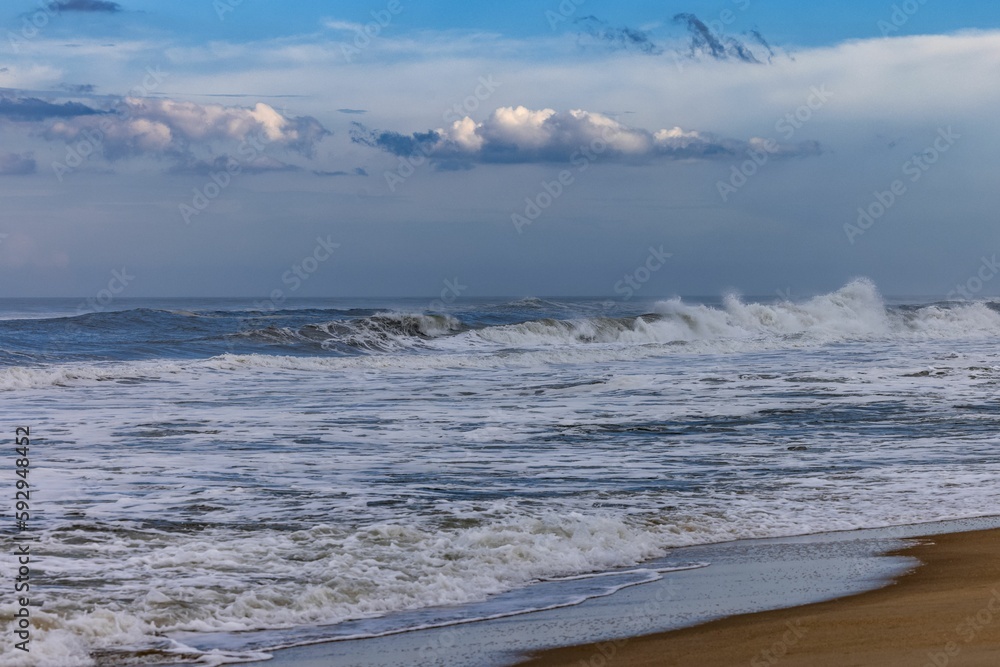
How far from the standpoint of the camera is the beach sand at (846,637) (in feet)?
14.5

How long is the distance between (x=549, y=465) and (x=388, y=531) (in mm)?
3420

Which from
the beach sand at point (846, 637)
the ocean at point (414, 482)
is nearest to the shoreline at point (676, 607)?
the beach sand at point (846, 637)

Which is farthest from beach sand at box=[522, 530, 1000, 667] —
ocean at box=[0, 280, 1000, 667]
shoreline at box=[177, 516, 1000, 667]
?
ocean at box=[0, 280, 1000, 667]

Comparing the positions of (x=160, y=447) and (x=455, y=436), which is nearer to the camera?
(x=160, y=447)

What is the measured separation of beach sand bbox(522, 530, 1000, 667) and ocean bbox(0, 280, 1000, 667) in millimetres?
965

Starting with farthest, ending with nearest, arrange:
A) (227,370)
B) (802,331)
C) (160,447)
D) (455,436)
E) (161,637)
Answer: (802,331) → (227,370) → (455,436) → (160,447) → (161,637)

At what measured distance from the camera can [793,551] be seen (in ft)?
22.3

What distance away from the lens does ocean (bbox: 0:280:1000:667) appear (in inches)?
→ 215

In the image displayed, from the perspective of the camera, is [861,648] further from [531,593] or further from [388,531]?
[388,531]

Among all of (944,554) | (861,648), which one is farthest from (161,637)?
(944,554)

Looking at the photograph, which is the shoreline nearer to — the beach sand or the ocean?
the beach sand

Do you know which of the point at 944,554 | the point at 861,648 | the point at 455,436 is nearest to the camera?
the point at 861,648

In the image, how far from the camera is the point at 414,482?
29.2 feet

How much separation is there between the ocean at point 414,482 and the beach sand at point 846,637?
965 millimetres
